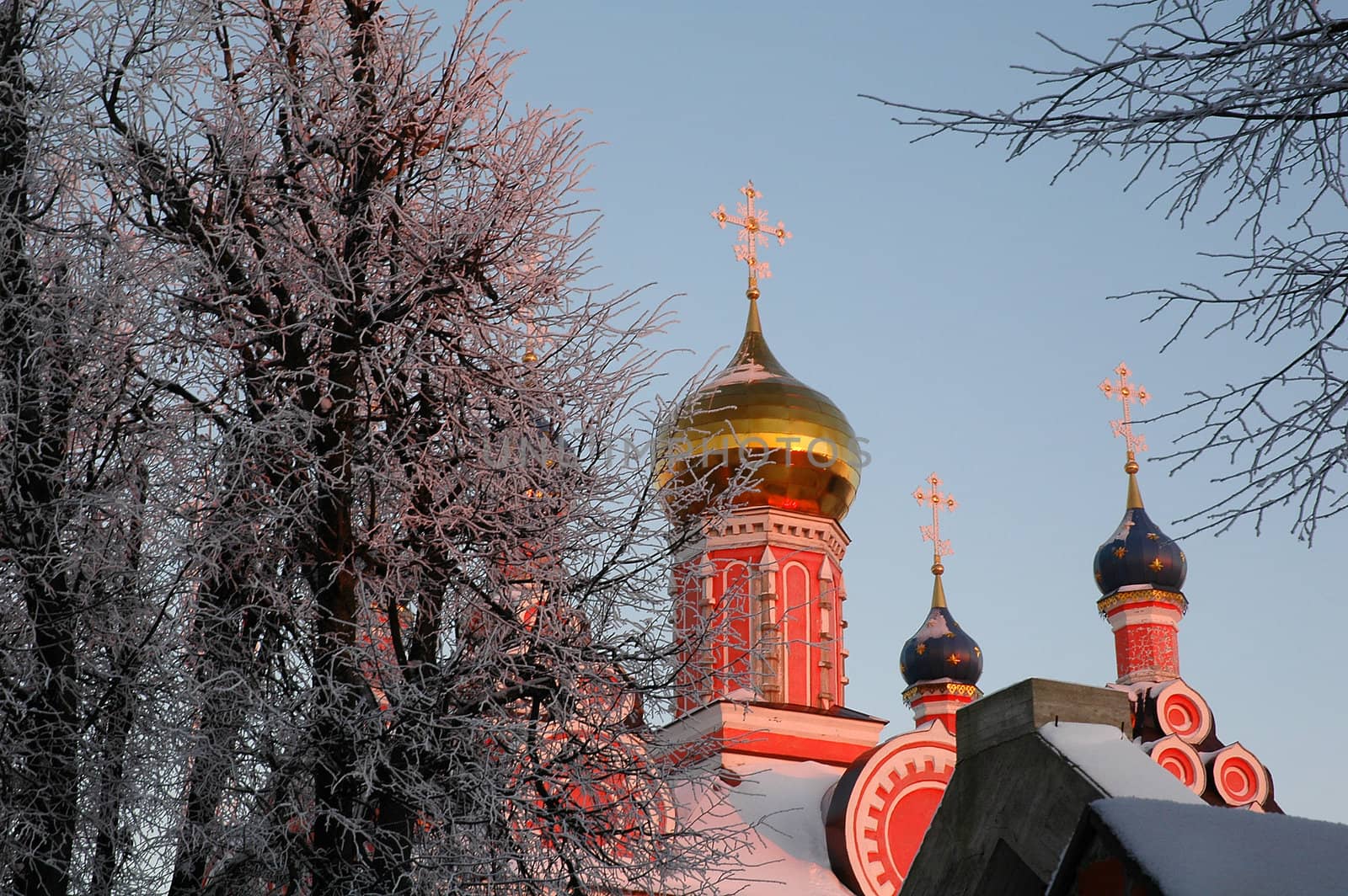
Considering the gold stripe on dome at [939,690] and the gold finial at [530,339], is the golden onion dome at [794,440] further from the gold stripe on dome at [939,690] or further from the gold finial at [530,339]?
the gold finial at [530,339]

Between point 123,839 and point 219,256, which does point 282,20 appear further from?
point 123,839

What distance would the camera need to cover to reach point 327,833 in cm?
625

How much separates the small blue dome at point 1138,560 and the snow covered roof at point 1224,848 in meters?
23.4

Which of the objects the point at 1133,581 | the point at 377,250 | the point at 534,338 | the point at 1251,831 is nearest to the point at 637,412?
the point at 534,338

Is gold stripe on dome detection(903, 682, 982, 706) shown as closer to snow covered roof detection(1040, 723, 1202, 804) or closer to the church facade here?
the church facade

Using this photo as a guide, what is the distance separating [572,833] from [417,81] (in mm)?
3361

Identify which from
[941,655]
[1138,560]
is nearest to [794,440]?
[1138,560]

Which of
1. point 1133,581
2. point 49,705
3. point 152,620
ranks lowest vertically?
point 49,705

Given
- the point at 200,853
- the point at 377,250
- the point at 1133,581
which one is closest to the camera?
the point at 200,853

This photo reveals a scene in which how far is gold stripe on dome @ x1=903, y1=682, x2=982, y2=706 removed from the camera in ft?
98.6

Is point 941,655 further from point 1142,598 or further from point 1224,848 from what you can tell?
point 1224,848

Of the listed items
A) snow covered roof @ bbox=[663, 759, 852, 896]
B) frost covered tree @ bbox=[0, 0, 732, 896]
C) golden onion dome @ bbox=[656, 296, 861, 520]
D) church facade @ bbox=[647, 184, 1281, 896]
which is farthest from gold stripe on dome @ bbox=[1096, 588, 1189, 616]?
frost covered tree @ bbox=[0, 0, 732, 896]

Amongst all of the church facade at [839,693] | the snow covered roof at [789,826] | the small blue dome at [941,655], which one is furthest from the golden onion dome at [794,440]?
the small blue dome at [941,655]

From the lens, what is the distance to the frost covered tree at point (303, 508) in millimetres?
6184
